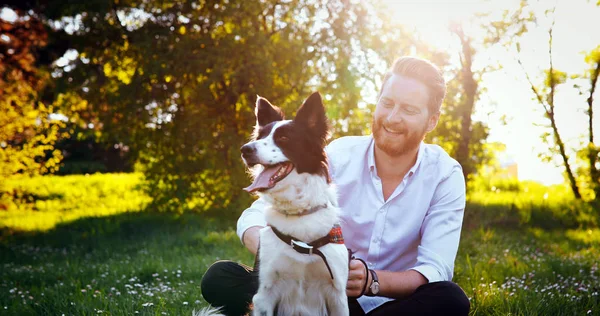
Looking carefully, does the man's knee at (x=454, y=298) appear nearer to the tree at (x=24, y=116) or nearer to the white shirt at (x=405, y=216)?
the white shirt at (x=405, y=216)

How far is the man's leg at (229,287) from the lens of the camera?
335 cm

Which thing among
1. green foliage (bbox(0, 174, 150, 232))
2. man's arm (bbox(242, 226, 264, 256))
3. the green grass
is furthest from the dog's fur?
green foliage (bbox(0, 174, 150, 232))

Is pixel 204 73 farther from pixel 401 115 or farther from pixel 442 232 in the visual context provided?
pixel 442 232

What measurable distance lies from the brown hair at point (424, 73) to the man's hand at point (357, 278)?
1.14m

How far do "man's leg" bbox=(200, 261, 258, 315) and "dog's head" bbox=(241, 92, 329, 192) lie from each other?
2.51 feet

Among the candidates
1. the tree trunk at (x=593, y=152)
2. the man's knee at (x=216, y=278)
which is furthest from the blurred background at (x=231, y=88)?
the man's knee at (x=216, y=278)

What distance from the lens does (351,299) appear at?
3.16 metres

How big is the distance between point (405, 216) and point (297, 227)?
2.56 ft

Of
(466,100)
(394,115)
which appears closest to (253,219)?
(394,115)

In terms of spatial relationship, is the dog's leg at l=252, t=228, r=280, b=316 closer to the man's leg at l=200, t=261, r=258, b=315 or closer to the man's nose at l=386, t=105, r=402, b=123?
the man's leg at l=200, t=261, r=258, b=315

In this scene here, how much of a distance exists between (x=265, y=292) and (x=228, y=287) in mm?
587

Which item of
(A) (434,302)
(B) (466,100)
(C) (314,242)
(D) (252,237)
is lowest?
(A) (434,302)

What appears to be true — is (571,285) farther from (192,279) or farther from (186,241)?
(186,241)

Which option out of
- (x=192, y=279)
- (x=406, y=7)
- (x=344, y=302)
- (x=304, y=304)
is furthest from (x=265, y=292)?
(x=406, y=7)
